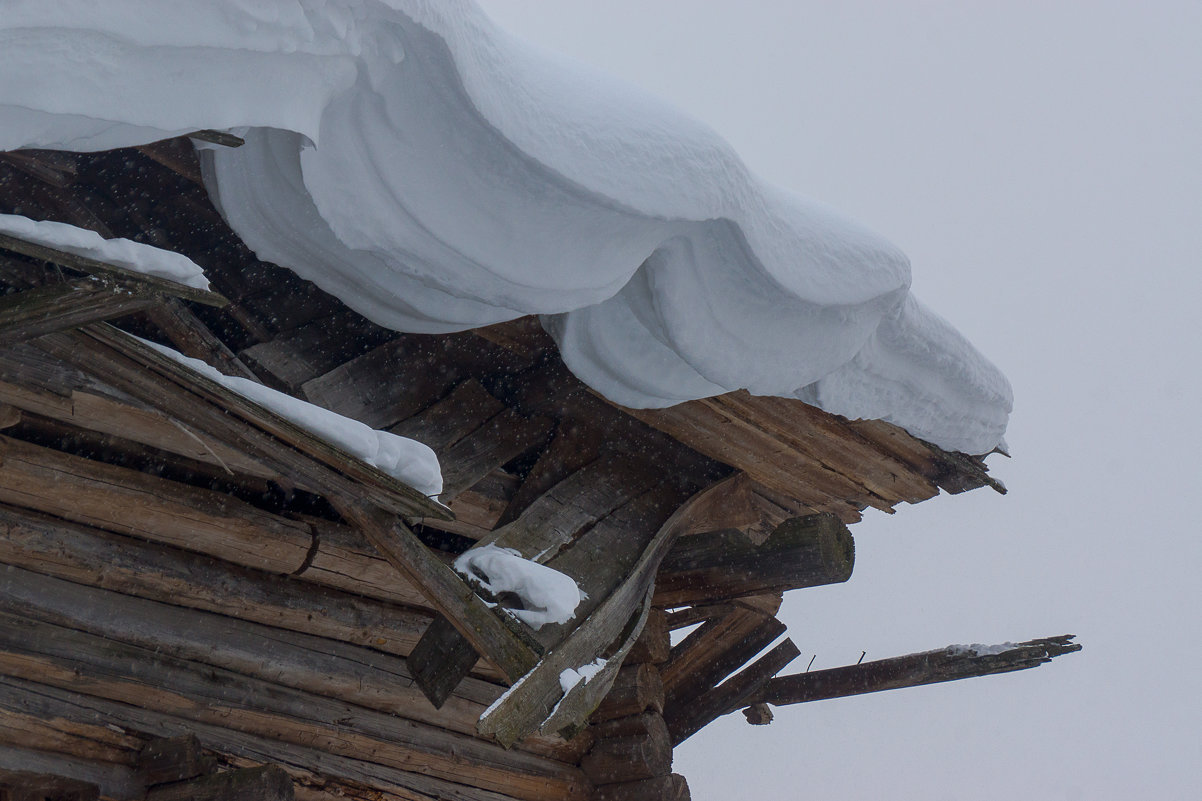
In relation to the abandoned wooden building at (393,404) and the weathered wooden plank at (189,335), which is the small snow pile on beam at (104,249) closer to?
the abandoned wooden building at (393,404)

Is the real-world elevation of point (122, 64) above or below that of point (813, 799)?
above

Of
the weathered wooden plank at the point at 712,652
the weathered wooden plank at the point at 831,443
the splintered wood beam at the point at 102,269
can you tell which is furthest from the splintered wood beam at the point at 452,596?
the weathered wooden plank at the point at 712,652

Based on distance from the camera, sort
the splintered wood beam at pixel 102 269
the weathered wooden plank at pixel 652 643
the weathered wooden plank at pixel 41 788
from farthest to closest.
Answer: the weathered wooden plank at pixel 652 643 → the weathered wooden plank at pixel 41 788 → the splintered wood beam at pixel 102 269

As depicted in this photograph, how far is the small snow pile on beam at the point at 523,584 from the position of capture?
2.31 meters

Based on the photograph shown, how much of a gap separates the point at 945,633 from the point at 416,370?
7361cm

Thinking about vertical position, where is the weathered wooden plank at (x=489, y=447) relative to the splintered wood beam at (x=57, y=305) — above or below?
below

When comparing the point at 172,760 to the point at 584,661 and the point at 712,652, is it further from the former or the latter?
the point at 712,652

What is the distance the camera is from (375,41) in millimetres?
1415

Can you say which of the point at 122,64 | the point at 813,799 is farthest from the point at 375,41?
Result: the point at 813,799

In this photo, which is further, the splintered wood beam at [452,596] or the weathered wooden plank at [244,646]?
the weathered wooden plank at [244,646]

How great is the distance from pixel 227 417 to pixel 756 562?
1.71 meters

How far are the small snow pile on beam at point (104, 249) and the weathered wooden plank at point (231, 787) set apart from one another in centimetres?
142

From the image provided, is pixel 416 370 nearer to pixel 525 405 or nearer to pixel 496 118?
pixel 525 405

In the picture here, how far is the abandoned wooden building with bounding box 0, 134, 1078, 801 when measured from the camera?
2.14m
